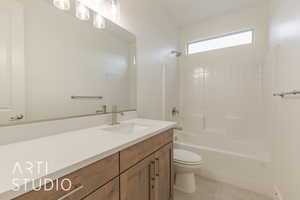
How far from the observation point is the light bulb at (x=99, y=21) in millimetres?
1321

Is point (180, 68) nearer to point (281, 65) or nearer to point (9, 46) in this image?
point (281, 65)

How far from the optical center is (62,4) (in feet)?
3.54

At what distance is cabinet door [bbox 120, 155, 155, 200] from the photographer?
82 centimetres

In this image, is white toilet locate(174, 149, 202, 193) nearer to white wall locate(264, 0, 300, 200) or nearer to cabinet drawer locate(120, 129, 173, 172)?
cabinet drawer locate(120, 129, 173, 172)

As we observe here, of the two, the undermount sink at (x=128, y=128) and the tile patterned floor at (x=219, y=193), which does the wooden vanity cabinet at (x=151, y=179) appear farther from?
the tile patterned floor at (x=219, y=193)

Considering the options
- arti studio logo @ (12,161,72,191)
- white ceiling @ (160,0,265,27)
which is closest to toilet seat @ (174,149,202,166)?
arti studio logo @ (12,161,72,191)

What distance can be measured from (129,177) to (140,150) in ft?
0.56

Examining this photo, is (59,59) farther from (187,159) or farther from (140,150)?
(187,159)

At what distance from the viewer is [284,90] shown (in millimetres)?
1324

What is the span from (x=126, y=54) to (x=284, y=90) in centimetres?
160

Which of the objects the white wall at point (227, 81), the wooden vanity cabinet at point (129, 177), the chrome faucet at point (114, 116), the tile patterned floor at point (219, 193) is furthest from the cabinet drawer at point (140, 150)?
the white wall at point (227, 81)

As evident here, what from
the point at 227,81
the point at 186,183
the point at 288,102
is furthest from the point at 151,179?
the point at 227,81

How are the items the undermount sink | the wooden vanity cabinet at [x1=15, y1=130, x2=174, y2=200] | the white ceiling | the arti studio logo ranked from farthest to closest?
the white ceiling, the undermount sink, the wooden vanity cabinet at [x1=15, y1=130, x2=174, y2=200], the arti studio logo

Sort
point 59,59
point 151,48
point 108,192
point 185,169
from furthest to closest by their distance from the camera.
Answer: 1. point 151,48
2. point 185,169
3. point 59,59
4. point 108,192
